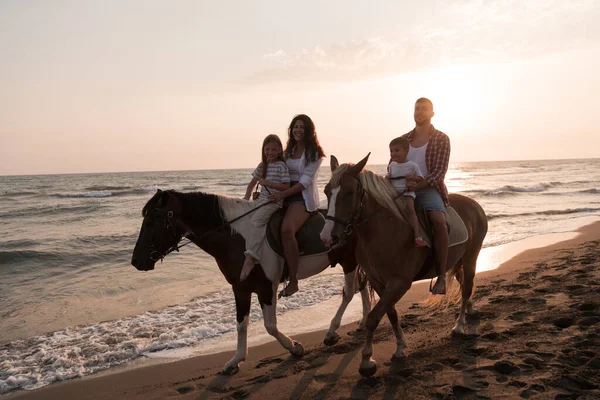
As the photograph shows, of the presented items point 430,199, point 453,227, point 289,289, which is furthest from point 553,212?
point 289,289

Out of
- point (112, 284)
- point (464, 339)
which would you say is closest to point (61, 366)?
point (112, 284)

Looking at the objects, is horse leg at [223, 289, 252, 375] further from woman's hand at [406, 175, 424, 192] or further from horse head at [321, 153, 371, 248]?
woman's hand at [406, 175, 424, 192]

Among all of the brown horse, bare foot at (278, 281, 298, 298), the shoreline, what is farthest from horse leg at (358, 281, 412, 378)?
the shoreline

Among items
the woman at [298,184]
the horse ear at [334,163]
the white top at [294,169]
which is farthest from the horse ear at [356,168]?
the white top at [294,169]

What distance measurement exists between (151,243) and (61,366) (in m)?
2.15

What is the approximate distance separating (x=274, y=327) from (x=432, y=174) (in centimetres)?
236

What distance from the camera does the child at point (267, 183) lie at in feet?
15.4

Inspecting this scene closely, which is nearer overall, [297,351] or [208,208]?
[208,208]

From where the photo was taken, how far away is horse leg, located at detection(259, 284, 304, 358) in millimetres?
4676

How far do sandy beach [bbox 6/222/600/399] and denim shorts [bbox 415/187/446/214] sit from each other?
59.3 inches

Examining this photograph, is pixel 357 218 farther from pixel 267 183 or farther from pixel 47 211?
pixel 47 211

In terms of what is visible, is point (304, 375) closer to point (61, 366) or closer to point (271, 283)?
point (271, 283)

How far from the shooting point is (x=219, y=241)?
471 cm

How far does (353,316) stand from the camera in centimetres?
667
